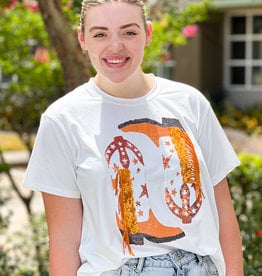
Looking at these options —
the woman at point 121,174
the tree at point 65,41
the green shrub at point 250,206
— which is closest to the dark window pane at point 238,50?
the green shrub at point 250,206

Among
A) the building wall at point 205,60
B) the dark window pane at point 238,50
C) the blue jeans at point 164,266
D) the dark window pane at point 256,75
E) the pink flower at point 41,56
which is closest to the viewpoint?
the blue jeans at point 164,266

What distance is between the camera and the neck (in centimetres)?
222

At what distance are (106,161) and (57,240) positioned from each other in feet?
0.83

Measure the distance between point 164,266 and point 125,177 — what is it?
0.83ft

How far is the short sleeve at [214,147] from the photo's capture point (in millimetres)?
2291

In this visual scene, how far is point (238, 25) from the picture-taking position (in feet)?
63.4

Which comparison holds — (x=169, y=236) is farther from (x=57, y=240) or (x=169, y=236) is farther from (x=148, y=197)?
(x=57, y=240)

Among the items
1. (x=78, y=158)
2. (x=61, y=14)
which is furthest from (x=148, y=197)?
(x=61, y=14)

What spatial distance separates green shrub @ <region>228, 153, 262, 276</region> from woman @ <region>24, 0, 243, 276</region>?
57.1 inches

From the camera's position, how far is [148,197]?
211cm

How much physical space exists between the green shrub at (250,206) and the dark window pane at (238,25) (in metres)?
12.8

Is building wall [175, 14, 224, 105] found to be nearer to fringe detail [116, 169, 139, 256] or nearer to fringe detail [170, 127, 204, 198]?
fringe detail [170, 127, 204, 198]

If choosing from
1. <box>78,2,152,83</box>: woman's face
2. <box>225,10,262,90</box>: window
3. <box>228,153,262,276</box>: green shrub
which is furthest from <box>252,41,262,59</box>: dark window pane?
<box>78,2,152,83</box>: woman's face

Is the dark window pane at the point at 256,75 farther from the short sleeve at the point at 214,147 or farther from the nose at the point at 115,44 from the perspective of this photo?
the nose at the point at 115,44
